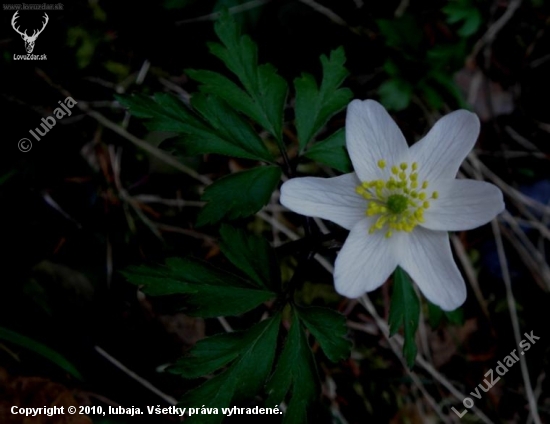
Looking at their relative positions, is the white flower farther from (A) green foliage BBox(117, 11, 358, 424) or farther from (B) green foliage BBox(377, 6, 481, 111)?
(B) green foliage BBox(377, 6, 481, 111)

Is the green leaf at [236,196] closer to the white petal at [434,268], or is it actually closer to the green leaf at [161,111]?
the green leaf at [161,111]

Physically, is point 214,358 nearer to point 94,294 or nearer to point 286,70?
point 94,294

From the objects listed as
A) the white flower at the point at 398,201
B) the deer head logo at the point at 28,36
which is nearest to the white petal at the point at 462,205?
the white flower at the point at 398,201

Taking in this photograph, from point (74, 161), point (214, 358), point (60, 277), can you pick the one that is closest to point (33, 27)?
point (74, 161)

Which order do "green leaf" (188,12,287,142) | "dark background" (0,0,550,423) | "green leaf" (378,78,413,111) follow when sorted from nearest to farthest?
1. "green leaf" (188,12,287,142)
2. "dark background" (0,0,550,423)
3. "green leaf" (378,78,413,111)

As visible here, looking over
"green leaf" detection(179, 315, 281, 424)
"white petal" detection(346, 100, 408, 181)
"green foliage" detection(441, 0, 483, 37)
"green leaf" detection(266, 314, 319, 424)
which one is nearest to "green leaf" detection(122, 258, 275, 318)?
"green leaf" detection(179, 315, 281, 424)

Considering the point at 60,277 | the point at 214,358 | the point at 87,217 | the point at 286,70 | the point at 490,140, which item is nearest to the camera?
the point at 214,358

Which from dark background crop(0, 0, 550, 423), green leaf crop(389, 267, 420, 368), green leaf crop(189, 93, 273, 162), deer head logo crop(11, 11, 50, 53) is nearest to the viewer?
green leaf crop(389, 267, 420, 368)

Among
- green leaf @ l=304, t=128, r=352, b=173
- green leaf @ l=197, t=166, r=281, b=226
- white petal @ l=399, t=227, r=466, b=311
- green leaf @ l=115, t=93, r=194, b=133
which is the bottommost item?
white petal @ l=399, t=227, r=466, b=311
